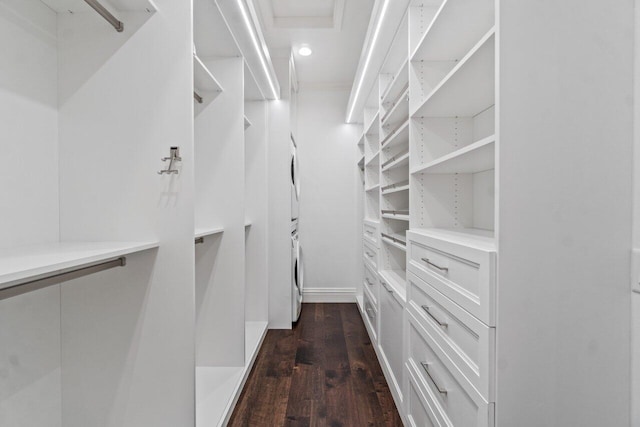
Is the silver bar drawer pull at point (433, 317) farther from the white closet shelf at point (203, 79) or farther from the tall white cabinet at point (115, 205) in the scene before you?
the white closet shelf at point (203, 79)

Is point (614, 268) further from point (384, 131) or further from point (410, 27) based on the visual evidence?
point (384, 131)

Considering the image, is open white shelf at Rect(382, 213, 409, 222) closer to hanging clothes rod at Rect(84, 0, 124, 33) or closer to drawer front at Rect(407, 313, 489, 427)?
drawer front at Rect(407, 313, 489, 427)

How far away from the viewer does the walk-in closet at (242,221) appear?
95 cm

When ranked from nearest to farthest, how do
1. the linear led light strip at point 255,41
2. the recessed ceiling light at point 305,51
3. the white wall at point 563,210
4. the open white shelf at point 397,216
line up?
the white wall at point 563,210
the linear led light strip at point 255,41
the open white shelf at point 397,216
the recessed ceiling light at point 305,51

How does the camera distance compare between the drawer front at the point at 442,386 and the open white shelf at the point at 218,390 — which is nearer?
the drawer front at the point at 442,386

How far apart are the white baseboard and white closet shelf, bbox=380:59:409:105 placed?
2380 mm

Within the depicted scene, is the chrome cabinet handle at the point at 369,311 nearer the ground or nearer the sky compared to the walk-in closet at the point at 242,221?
nearer the ground

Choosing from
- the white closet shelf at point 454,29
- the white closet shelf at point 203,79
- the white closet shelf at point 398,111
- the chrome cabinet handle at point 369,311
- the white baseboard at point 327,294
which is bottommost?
the white baseboard at point 327,294

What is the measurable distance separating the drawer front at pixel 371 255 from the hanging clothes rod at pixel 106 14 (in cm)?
215

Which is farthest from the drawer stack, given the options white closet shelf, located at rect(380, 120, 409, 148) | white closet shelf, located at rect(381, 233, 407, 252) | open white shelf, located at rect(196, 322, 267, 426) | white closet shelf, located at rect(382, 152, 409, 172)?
open white shelf, located at rect(196, 322, 267, 426)

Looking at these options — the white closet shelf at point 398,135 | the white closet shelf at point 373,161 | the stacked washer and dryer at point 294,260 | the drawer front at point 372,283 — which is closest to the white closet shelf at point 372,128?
the white closet shelf at point 373,161

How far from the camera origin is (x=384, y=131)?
260 centimetres

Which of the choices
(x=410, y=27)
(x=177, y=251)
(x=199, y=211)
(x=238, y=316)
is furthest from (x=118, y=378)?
(x=410, y=27)

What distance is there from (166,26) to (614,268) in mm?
1603
